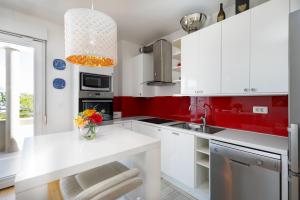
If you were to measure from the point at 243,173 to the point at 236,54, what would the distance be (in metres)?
1.25

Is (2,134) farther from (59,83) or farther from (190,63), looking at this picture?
(190,63)

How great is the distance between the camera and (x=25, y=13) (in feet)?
7.34

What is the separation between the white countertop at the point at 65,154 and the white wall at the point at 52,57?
1.25m

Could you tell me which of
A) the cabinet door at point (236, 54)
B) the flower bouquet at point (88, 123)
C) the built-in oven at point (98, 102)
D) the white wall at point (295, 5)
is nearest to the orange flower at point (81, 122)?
the flower bouquet at point (88, 123)

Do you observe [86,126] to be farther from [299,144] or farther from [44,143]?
[299,144]

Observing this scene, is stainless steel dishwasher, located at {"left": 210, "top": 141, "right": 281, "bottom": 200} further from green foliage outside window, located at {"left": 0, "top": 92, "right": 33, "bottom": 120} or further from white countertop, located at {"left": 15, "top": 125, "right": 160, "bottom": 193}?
green foliage outside window, located at {"left": 0, "top": 92, "right": 33, "bottom": 120}

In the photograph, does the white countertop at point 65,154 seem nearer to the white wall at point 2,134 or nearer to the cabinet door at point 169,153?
the cabinet door at point 169,153

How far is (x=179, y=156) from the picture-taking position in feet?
6.64

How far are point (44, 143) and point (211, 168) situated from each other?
1.72 meters

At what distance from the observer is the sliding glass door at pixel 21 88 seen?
2.20m

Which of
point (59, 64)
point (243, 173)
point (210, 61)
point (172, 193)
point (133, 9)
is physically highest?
point (133, 9)

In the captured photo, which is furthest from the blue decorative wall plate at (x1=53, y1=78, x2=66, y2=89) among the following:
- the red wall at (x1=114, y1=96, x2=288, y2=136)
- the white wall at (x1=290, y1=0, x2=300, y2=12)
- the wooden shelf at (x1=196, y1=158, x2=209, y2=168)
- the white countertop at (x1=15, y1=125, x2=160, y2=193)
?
the white wall at (x1=290, y1=0, x2=300, y2=12)

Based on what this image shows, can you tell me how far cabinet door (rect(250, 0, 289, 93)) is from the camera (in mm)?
1336

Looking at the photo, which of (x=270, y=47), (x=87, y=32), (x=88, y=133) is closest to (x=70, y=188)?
(x=88, y=133)
